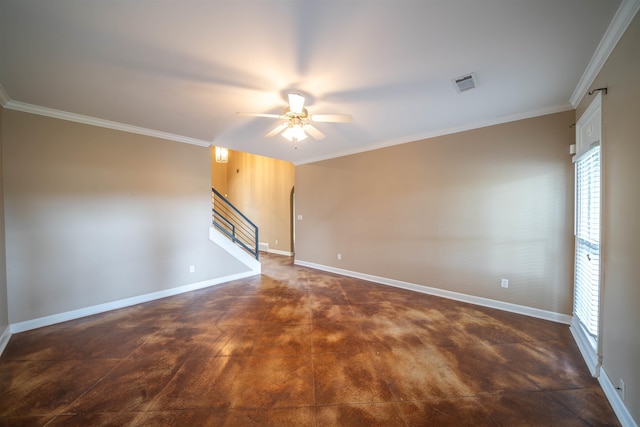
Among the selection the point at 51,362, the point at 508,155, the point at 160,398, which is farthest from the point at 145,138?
the point at 508,155

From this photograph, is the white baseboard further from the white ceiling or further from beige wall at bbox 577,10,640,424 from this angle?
beige wall at bbox 577,10,640,424

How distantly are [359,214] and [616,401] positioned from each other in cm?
362

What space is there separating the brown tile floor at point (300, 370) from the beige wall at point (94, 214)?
485 mm

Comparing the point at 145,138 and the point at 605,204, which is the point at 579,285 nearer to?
the point at 605,204

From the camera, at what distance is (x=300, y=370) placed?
6.56 ft

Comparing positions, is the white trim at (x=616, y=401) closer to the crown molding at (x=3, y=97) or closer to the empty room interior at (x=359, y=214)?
the empty room interior at (x=359, y=214)

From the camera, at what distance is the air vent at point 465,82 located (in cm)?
217

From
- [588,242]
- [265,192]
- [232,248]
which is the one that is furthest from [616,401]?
[265,192]

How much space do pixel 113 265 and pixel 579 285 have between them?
19.8ft

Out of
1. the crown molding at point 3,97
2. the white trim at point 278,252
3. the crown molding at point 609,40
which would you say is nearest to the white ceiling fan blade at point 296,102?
the crown molding at point 609,40

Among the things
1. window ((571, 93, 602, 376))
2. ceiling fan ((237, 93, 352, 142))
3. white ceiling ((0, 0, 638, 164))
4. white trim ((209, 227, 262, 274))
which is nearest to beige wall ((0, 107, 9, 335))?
white ceiling ((0, 0, 638, 164))

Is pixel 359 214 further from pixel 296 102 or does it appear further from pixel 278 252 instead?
pixel 278 252

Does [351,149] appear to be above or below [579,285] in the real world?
above

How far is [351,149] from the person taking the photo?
4.72m
